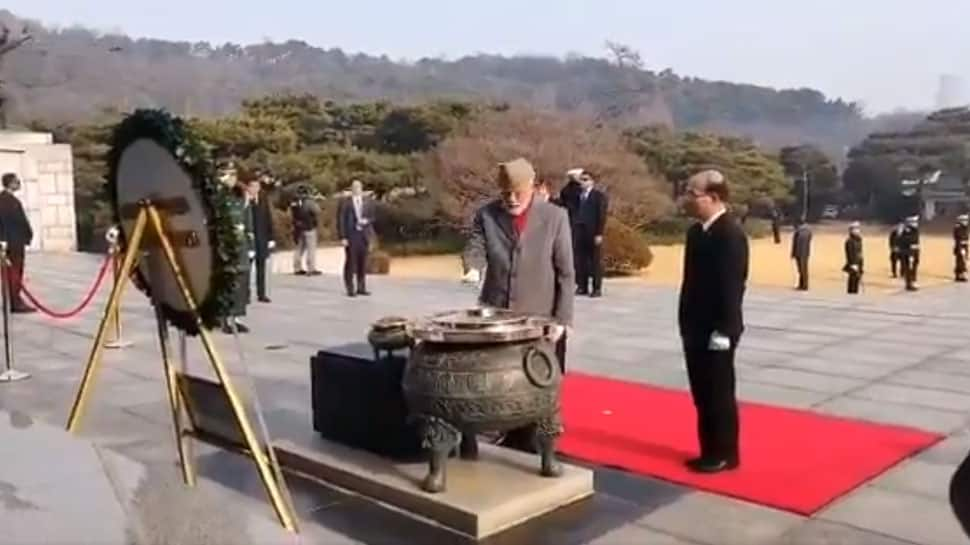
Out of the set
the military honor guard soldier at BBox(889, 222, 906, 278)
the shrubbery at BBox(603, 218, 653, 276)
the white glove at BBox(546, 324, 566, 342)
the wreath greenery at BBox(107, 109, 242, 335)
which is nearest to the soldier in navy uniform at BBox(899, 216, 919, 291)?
the military honor guard soldier at BBox(889, 222, 906, 278)

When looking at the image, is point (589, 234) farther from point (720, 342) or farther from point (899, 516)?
point (899, 516)

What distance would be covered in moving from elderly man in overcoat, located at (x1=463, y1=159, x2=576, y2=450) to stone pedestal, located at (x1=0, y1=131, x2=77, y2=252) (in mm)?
20440

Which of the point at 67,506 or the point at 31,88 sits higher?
the point at 31,88

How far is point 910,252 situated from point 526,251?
19635 millimetres

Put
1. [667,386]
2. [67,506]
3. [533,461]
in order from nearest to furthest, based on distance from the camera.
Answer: [67,506], [533,461], [667,386]

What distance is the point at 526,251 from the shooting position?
451 centimetres

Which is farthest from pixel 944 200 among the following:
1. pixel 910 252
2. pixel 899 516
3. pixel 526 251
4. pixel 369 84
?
pixel 526 251

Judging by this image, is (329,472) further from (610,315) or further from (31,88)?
(31,88)

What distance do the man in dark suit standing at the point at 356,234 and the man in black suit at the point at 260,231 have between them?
3.65 ft

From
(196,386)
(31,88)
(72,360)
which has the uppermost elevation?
(31,88)

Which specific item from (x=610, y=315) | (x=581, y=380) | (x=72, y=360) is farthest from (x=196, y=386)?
(x=610, y=315)

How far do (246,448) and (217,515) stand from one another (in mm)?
352

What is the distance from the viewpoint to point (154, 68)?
4994 cm

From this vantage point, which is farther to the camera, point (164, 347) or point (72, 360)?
point (72, 360)
